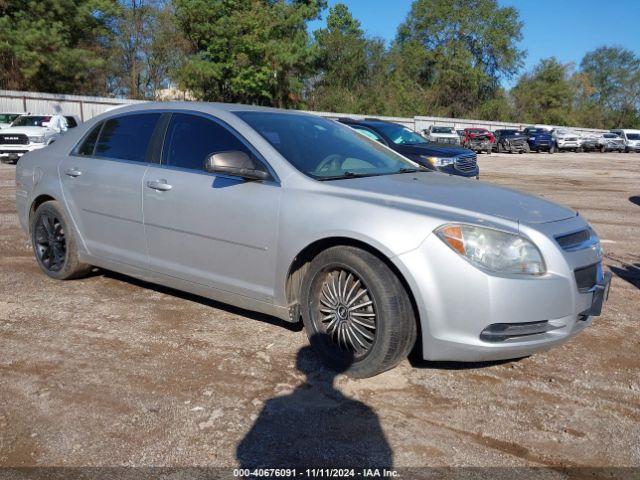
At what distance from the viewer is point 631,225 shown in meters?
9.45

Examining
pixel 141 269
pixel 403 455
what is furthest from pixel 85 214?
pixel 403 455

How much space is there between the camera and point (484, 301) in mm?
3061

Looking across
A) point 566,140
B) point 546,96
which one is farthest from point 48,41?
point 546,96

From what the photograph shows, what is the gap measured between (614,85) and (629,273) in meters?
97.9

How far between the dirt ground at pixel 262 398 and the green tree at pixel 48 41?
31446 millimetres

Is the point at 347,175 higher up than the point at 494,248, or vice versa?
the point at 347,175

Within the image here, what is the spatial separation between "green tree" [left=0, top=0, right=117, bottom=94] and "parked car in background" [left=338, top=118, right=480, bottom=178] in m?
25.7

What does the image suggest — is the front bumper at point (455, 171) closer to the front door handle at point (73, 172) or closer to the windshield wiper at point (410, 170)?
the windshield wiper at point (410, 170)

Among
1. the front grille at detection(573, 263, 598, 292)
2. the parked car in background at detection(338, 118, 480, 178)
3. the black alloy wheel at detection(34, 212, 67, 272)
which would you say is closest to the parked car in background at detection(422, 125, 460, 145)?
the parked car in background at detection(338, 118, 480, 178)

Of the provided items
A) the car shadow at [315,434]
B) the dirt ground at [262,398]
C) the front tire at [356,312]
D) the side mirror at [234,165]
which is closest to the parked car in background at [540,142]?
the dirt ground at [262,398]

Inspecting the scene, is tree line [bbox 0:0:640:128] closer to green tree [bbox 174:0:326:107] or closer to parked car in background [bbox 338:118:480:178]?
green tree [bbox 174:0:326:107]

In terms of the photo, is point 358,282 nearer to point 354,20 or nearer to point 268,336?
A: point 268,336

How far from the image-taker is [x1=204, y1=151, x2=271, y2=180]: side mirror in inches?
147

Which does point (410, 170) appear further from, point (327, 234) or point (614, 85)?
point (614, 85)
